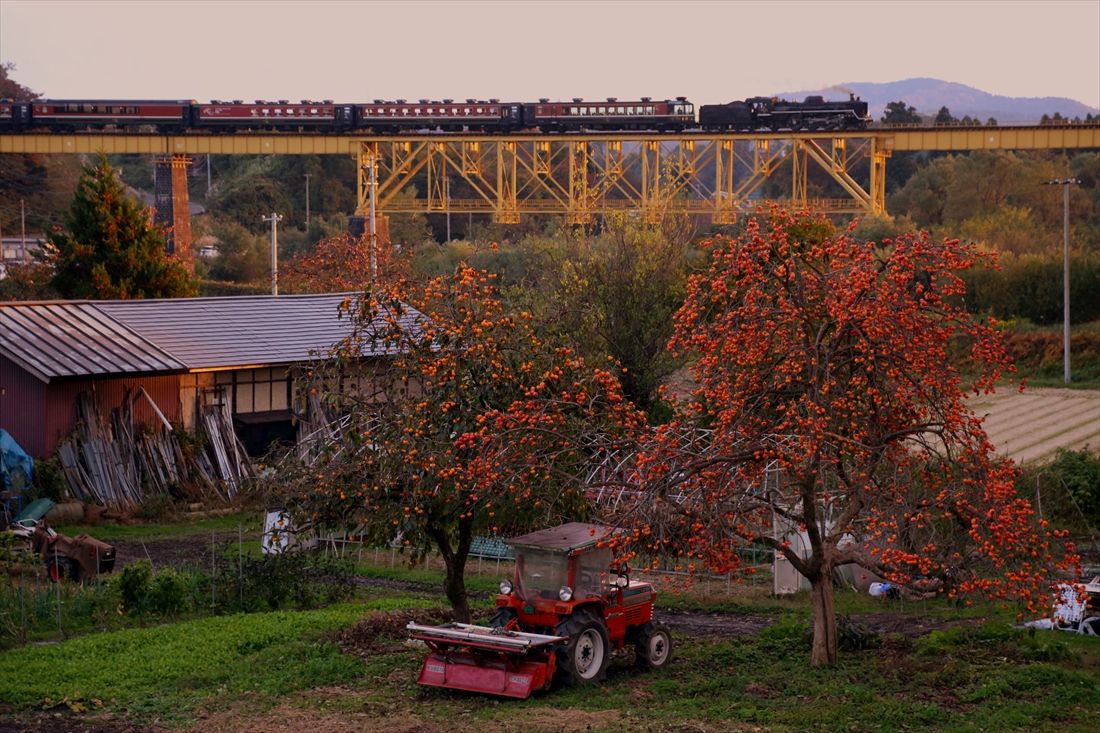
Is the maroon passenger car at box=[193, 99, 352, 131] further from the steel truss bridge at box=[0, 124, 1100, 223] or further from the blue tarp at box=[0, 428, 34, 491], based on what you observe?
the blue tarp at box=[0, 428, 34, 491]

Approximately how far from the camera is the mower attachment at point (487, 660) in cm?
1495

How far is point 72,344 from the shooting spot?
31828 mm

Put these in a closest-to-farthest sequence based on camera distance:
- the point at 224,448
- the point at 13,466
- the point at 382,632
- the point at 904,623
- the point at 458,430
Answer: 1. the point at 458,430
2. the point at 382,632
3. the point at 904,623
4. the point at 13,466
5. the point at 224,448

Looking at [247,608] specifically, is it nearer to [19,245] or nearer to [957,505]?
[957,505]

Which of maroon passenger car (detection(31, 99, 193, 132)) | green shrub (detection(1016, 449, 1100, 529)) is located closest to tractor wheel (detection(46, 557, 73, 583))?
green shrub (detection(1016, 449, 1100, 529))

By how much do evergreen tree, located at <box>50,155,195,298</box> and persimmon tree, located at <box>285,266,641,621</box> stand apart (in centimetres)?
2805

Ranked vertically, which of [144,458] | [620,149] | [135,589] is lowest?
[135,589]

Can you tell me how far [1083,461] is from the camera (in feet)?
95.7

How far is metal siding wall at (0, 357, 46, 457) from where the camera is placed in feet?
99.4

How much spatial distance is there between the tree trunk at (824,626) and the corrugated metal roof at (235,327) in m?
18.2

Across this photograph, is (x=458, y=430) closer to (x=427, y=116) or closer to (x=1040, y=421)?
(x=1040, y=421)

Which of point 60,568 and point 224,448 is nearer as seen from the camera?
point 60,568

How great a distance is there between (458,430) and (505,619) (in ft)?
10.0

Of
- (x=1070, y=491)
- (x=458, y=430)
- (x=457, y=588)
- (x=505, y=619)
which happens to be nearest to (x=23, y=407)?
(x=457, y=588)
